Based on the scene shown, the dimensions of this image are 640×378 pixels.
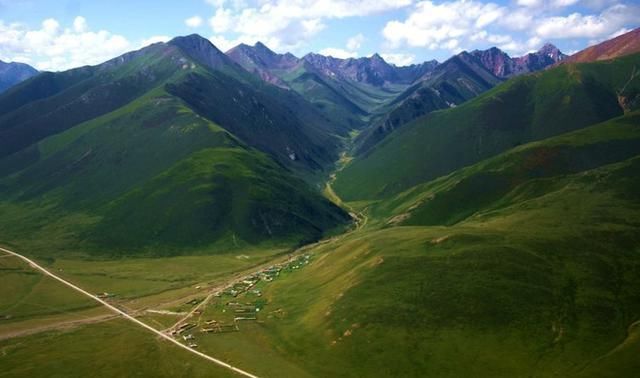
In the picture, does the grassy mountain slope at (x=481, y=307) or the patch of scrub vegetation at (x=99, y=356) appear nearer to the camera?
the grassy mountain slope at (x=481, y=307)

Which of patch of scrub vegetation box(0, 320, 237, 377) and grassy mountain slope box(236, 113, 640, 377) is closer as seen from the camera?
grassy mountain slope box(236, 113, 640, 377)

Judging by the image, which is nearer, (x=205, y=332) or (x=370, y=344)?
(x=370, y=344)

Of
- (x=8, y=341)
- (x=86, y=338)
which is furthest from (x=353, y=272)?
(x=8, y=341)

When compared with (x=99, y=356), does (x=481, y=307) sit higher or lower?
lower

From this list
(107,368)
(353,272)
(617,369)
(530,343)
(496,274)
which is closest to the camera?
(617,369)

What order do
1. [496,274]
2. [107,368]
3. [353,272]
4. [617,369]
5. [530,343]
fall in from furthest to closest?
[353,272], [496,274], [107,368], [530,343], [617,369]

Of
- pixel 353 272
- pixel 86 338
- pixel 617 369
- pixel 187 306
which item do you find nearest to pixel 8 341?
pixel 86 338

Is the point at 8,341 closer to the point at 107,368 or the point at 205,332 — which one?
the point at 107,368

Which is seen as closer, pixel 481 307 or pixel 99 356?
pixel 481 307

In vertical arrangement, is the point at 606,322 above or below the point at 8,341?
below
